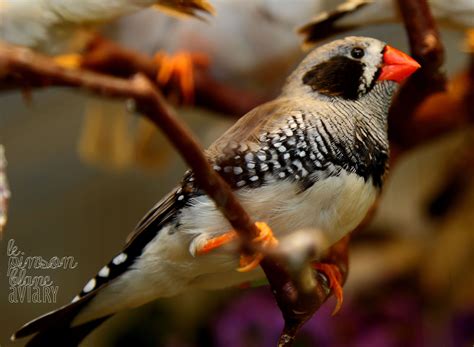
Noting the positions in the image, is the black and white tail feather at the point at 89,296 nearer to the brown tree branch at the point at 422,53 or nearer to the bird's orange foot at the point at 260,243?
the bird's orange foot at the point at 260,243

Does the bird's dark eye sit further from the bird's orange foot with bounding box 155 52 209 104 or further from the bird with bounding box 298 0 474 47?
the bird's orange foot with bounding box 155 52 209 104

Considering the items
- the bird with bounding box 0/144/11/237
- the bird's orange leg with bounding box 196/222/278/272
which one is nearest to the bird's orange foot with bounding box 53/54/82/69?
the bird with bounding box 0/144/11/237

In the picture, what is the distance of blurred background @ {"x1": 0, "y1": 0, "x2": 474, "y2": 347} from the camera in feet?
2.19

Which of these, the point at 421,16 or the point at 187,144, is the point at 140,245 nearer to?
the point at 187,144

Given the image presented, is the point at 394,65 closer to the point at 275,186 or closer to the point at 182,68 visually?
the point at 275,186

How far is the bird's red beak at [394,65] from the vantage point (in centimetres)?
61

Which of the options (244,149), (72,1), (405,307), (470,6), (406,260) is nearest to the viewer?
(244,149)

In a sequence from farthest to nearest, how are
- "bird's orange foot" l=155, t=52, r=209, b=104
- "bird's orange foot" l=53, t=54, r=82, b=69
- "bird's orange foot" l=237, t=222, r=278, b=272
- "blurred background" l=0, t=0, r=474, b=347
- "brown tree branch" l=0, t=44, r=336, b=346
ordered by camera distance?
"bird's orange foot" l=155, t=52, r=209, b=104
"bird's orange foot" l=53, t=54, r=82, b=69
"blurred background" l=0, t=0, r=474, b=347
"bird's orange foot" l=237, t=222, r=278, b=272
"brown tree branch" l=0, t=44, r=336, b=346

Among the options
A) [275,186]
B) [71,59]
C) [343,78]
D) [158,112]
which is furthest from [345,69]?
[71,59]

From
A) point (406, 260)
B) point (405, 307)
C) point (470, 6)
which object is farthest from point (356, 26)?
point (406, 260)

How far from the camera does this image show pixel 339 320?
4.54 ft

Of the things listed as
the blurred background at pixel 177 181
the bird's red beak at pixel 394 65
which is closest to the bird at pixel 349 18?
the blurred background at pixel 177 181

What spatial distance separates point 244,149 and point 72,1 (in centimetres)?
25

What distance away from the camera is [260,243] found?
1.75ft
